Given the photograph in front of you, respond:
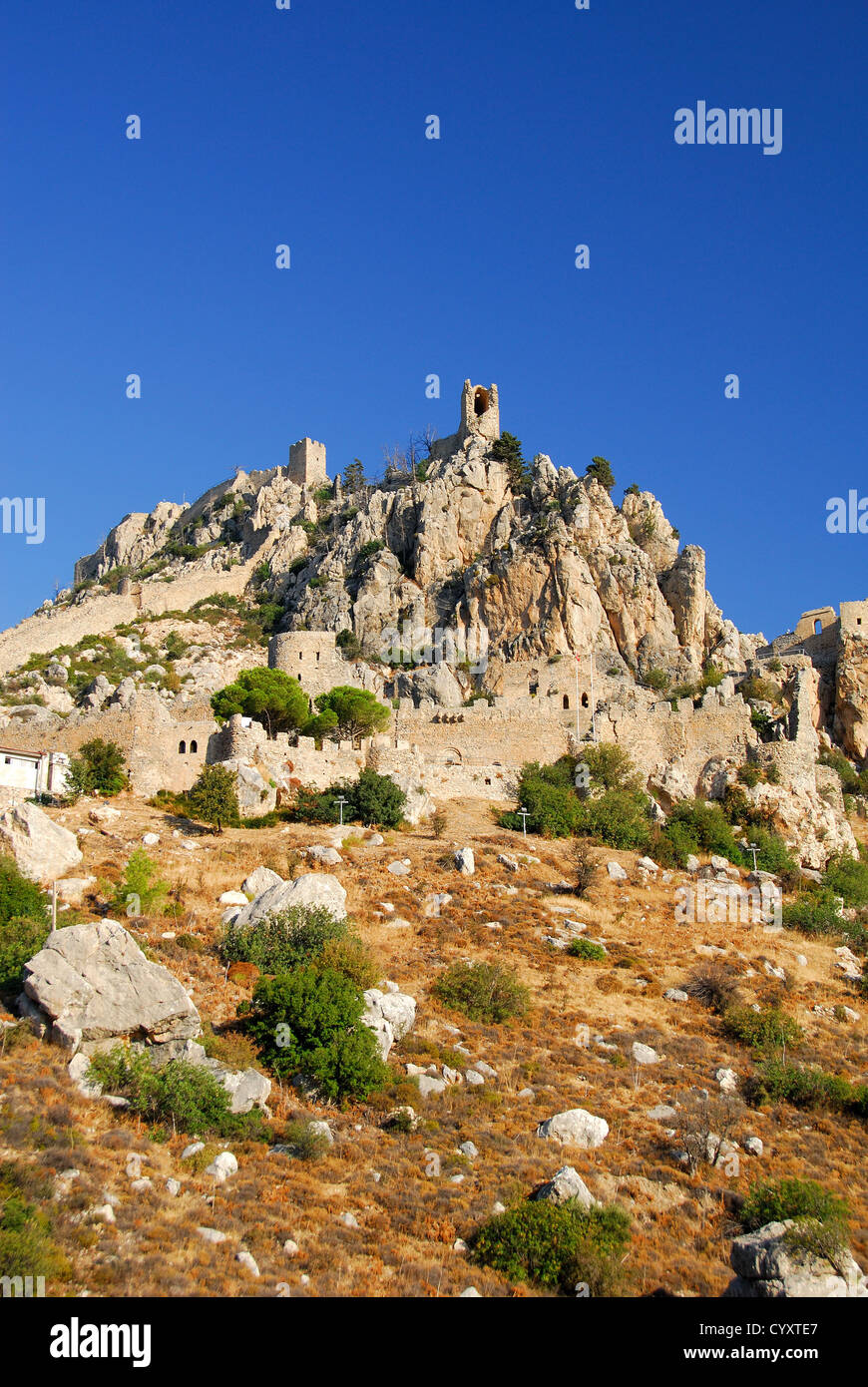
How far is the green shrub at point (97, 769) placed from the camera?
28.1m

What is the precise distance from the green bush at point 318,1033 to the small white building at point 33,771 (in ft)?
46.2

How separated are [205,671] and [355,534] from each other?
17.3 meters

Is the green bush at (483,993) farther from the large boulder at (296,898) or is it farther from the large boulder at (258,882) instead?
the large boulder at (258,882)

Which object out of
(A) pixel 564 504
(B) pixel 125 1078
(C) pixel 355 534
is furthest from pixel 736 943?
(C) pixel 355 534

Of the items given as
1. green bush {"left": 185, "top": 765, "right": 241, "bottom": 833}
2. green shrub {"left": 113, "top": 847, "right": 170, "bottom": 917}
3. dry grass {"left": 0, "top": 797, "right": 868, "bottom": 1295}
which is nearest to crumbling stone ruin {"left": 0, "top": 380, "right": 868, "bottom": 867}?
green bush {"left": 185, "top": 765, "right": 241, "bottom": 833}

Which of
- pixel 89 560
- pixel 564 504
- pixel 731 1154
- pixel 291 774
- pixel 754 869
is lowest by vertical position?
pixel 731 1154

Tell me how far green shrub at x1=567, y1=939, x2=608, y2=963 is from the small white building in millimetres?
15160

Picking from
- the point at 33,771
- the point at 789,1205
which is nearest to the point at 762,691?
the point at 33,771

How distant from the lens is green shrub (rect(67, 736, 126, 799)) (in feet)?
92.2

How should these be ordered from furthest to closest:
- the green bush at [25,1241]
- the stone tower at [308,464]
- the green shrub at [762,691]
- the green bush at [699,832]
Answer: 1. the stone tower at [308,464]
2. the green shrub at [762,691]
3. the green bush at [699,832]
4. the green bush at [25,1241]

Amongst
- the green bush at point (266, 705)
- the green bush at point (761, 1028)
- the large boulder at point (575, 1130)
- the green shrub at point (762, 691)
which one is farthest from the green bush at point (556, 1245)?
the green shrub at point (762, 691)

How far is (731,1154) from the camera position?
1482 cm
